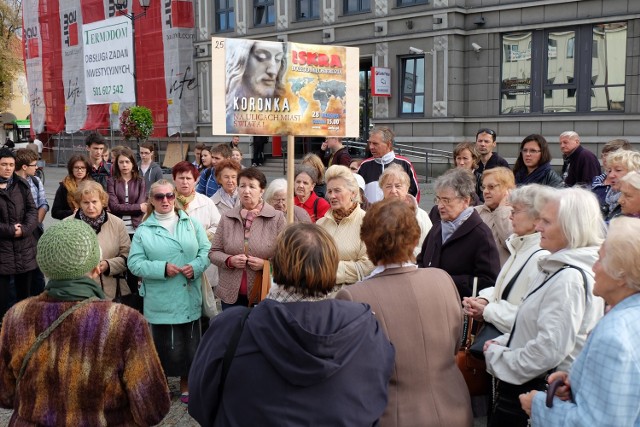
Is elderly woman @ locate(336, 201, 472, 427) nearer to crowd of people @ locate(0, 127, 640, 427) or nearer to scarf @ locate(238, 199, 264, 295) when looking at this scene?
crowd of people @ locate(0, 127, 640, 427)

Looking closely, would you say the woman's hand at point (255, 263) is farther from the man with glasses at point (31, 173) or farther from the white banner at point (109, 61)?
the white banner at point (109, 61)

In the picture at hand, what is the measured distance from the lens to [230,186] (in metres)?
6.09

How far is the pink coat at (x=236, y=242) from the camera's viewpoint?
14.9 ft

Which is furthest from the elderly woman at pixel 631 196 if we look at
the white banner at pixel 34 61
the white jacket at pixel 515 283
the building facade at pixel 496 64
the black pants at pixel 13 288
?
the white banner at pixel 34 61

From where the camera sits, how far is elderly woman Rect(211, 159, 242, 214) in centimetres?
602

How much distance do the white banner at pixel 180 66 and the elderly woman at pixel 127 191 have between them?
1985 cm

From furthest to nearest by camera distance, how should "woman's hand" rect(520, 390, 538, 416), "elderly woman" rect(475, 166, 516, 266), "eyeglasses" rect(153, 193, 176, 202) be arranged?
1. "elderly woman" rect(475, 166, 516, 266)
2. "eyeglasses" rect(153, 193, 176, 202)
3. "woman's hand" rect(520, 390, 538, 416)

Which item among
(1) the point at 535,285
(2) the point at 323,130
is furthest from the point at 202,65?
(1) the point at 535,285

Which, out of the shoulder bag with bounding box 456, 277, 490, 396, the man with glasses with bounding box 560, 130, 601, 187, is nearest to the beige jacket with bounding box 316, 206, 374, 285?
the shoulder bag with bounding box 456, 277, 490, 396

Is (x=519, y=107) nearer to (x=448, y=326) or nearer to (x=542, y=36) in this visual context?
(x=542, y=36)

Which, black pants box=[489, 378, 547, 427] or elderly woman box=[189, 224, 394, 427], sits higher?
elderly woman box=[189, 224, 394, 427]

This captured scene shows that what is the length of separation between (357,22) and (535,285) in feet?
62.0

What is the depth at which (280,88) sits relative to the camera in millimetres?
4582

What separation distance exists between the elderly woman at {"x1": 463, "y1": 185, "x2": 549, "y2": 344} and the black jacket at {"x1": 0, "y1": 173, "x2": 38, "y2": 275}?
14.1ft
